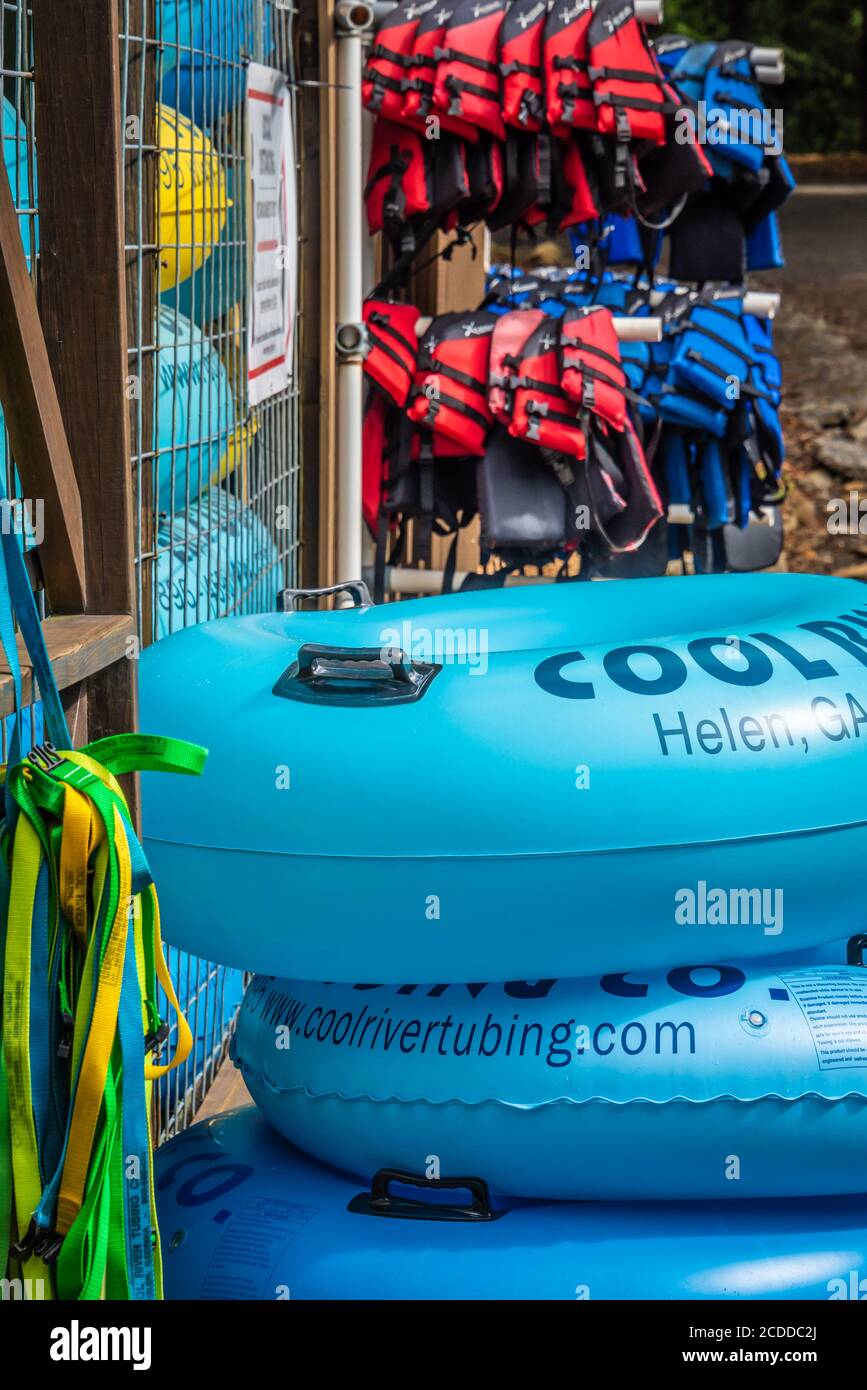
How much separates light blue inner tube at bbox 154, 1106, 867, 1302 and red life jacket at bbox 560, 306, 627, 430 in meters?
2.03

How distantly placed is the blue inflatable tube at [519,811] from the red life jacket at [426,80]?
6.60ft

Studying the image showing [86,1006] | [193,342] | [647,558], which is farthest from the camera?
[647,558]

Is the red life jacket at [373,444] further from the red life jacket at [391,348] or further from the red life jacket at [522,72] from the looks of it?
the red life jacket at [522,72]

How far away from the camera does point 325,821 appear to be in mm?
1707

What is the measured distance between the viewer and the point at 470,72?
3.41m

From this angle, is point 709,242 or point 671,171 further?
point 709,242

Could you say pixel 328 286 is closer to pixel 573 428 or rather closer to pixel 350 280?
pixel 350 280

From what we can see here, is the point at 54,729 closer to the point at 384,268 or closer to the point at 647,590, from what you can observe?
the point at 647,590

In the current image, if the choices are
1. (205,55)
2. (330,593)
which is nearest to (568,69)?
(205,55)

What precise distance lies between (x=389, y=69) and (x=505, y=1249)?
2684mm

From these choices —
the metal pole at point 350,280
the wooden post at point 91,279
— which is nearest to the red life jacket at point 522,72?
the metal pole at point 350,280

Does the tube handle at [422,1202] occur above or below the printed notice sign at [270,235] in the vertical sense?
below

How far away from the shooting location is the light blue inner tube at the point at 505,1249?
1.74 m
